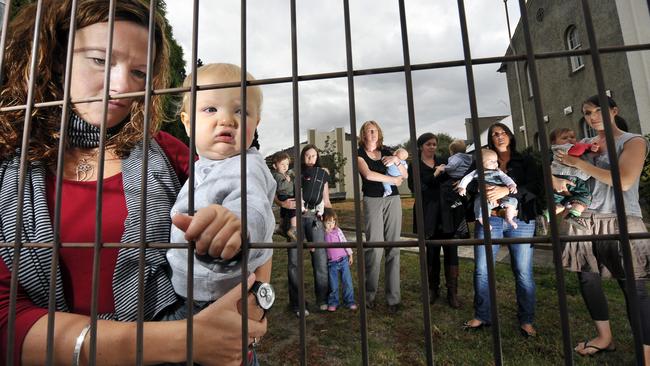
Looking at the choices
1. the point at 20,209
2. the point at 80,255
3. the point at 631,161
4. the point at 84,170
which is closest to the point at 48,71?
the point at 84,170

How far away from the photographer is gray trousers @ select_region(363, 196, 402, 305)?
10.4ft

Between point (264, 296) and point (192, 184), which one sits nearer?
point (192, 184)

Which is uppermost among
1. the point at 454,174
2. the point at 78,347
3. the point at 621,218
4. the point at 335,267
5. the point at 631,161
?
the point at 454,174

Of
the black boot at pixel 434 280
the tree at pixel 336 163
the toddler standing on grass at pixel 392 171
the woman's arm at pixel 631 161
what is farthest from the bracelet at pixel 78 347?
the tree at pixel 336 163

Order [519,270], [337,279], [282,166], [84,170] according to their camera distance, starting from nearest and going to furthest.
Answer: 1. [84,170]
2. [519,270]
3. [337,279]
4. [282,166]

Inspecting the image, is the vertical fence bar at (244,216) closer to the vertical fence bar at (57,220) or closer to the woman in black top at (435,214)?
the vertical fence bar at (57,220)

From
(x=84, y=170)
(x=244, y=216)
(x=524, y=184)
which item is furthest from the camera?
(x=524, y=184)

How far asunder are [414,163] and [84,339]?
0.83m

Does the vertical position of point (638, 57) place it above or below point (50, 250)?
above

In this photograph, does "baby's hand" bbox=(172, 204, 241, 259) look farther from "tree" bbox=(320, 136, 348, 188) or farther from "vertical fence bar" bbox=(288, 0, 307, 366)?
"tree" bbox=(320, 136, 348, 188)

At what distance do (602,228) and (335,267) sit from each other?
7.11 feet

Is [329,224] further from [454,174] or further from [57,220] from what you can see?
[57,220]

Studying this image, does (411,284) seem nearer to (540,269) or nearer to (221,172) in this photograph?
(540,269)

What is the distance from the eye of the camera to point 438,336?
278 centimetres
